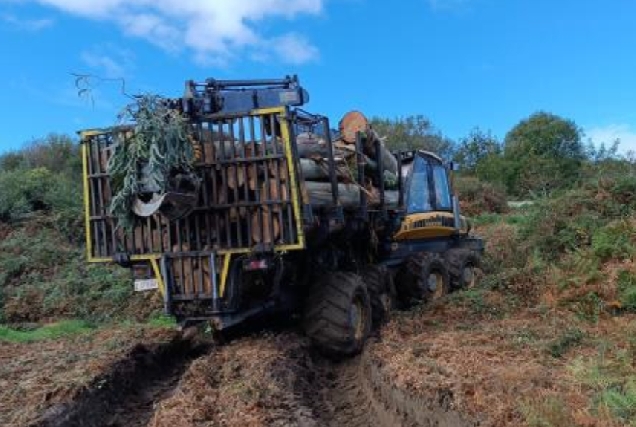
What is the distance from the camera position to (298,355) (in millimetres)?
8078

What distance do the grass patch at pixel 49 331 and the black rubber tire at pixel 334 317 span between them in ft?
14.7

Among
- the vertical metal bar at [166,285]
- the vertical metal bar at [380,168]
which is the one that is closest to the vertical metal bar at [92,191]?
the vertical metal bar at [166,285]

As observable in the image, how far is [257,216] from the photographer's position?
305 inches

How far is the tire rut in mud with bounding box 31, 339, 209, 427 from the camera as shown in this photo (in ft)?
21.0

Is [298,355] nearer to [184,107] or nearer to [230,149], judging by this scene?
[230,149]

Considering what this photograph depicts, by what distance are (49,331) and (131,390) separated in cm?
490

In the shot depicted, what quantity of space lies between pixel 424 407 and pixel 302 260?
3.49 m

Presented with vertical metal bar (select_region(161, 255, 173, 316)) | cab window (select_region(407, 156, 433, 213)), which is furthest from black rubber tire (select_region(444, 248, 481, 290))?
vertical metal bar (select_region(161, 255, 173, 316))

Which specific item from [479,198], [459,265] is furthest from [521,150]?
[459,265]

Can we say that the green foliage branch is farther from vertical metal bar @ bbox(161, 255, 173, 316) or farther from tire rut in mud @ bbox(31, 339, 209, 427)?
tire rut in mud @ bbox(31, 339, 209, 427)

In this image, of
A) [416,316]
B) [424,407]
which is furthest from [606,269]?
[424,407]

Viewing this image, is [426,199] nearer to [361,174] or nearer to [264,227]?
[361,174]

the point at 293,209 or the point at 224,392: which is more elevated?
the point at 293,209

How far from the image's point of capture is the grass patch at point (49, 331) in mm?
11078
